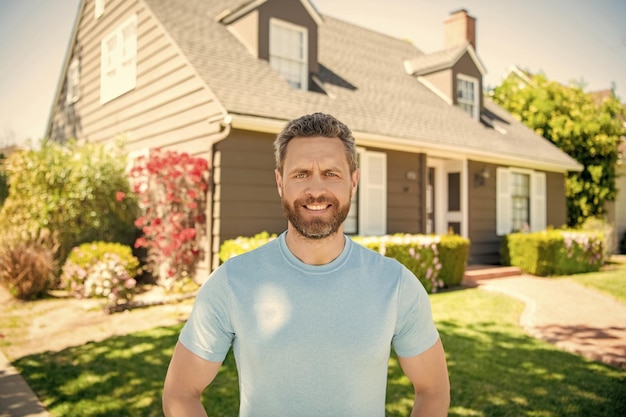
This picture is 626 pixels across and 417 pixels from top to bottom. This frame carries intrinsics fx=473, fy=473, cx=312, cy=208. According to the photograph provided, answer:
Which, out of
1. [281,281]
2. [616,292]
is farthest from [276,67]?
[281,281]

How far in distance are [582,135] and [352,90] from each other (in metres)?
11.5

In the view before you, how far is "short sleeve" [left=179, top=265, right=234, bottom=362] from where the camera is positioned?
1.66 meters

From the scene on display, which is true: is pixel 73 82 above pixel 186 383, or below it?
above

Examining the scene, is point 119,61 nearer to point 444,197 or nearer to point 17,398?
point 17,398

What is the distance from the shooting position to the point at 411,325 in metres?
1.74

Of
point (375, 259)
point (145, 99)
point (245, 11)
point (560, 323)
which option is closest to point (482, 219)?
point (560, 323)

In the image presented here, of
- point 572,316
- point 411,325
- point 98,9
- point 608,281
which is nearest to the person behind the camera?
point 411,325

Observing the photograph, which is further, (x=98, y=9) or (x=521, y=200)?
(x=521, y=200)

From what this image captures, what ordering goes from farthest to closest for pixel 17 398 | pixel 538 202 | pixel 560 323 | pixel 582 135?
pixel 582 135, pixel 538 202, pixel 560 323, pixel 17 398

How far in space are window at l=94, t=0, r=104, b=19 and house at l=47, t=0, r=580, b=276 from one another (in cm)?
9

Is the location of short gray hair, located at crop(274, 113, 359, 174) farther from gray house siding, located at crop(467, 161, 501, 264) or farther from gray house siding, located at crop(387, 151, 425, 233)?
gray house siding, located at crop(467, 161, 501, 264)

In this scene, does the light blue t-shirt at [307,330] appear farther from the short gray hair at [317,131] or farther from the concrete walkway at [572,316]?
the concrete walkway at [572,316]

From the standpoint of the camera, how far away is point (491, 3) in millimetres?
6590

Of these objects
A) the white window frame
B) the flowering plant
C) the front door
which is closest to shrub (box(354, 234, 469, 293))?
the flowering plant
